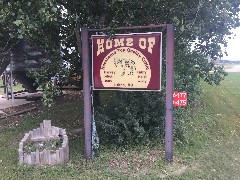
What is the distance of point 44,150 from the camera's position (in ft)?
21.0

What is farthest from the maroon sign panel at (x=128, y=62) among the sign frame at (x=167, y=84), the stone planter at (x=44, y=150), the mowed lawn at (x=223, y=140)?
the mowed lawn at (x=223, y=140)

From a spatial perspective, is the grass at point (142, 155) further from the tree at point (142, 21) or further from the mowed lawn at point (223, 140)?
the tree at point (142, 21)

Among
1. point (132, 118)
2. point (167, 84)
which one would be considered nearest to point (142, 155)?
point (132, 118)

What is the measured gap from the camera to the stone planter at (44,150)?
251 inches

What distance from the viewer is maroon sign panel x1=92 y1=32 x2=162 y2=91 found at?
654 cm

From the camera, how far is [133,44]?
6.61m

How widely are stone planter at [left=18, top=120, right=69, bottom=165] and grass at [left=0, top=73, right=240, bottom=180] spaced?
14 cm

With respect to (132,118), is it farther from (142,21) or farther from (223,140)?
(223,140)

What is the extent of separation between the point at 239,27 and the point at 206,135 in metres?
3.05

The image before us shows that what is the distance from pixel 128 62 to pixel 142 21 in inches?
59.7

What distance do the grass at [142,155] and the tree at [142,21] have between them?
1.64m

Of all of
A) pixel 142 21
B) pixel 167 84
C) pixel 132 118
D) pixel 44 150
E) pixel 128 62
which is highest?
pixel 142 21

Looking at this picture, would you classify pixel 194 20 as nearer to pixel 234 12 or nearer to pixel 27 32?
pixel 234 12

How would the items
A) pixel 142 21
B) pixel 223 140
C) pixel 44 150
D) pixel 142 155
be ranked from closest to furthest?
pixel 44 150, pixel 142 155, pixel 142 21, pixel 223 140
